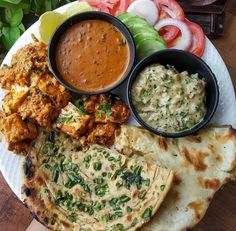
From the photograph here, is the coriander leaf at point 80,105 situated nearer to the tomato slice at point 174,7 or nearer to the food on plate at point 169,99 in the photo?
the food on plate at point 169,99

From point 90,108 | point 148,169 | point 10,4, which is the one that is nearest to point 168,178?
point 148,169

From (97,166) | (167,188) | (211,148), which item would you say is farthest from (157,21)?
(167,188)

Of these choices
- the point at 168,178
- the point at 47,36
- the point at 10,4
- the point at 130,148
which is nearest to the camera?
the point at 168,178

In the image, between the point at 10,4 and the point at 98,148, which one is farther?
the point at 10,4

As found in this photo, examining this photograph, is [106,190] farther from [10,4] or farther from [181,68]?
[10,4]

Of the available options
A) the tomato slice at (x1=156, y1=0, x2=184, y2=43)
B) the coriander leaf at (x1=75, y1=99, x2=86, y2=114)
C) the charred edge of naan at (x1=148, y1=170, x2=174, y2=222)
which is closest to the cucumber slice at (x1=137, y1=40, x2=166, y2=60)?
the tomato slice at (x1=156, y1=0, x2=184, y2=43)

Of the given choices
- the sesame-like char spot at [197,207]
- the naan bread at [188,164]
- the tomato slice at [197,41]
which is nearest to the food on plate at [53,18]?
the tomato slice at [197,41]

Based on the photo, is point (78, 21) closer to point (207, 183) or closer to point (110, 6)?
point (110, 6)
